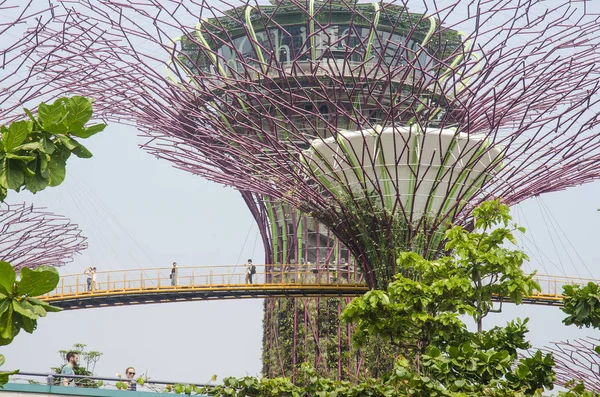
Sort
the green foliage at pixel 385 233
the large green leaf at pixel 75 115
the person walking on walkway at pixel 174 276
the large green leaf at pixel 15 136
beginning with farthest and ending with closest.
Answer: the person walking on walkway at pixel 174 276
the green foliage at pixel 385 233
the large green leaf at pixel 75 115
the large green leaf at pixel 15 136

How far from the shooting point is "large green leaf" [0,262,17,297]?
542 cm

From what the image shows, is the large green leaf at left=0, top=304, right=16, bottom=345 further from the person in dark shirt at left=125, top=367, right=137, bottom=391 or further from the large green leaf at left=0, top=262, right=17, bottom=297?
the person in dark shirt at left=125, top=367, right=137, bottom=391

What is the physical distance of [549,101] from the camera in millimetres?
34344

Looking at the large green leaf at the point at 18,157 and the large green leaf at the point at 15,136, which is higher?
the large green leaf at the point at 15,136

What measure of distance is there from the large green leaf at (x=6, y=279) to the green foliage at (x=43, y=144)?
0.67 meters

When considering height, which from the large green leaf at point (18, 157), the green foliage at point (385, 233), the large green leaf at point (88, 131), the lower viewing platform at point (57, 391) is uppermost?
the green foliage at point (385, 233)

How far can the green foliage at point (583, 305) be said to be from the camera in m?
17.4

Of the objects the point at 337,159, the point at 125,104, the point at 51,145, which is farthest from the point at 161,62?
the point at 51,145

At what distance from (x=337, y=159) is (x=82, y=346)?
562 inches

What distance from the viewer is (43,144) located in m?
5.99

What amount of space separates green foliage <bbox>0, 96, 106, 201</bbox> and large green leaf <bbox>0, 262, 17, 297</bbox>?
672 millimetres

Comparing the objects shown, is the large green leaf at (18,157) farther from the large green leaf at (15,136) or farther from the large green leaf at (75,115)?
the large green leaf at (75,115)

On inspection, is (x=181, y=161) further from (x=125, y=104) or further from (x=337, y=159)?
(x=337, y=159)

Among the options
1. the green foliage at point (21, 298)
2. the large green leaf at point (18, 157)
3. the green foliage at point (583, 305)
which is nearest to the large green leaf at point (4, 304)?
the green foliage at point (21, 298)
